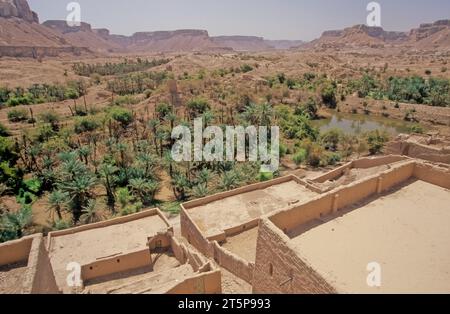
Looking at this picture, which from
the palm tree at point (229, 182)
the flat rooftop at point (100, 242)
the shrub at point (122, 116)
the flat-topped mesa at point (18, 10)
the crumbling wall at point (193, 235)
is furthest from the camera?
the flat-topped mesa at point (18, 10)

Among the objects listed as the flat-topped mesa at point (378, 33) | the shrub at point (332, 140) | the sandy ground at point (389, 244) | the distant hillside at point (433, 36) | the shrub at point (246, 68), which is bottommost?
the shrub at point (332, 140)

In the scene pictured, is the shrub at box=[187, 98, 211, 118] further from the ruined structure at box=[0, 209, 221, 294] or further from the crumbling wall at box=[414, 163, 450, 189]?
the crumbling wall at box=[414, 163, 450, 189]

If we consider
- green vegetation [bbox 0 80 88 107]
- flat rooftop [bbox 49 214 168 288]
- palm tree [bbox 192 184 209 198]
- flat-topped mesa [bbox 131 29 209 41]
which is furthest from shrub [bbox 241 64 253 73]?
flat-topped mesa [bbox 131 29 209 41]

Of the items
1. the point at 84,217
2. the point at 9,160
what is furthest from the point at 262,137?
the point at 9,160

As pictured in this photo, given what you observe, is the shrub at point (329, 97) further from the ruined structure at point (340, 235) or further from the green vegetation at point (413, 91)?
the ruined structure at point (340, 235)

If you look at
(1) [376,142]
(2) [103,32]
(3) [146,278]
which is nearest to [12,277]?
(3) [146,278]

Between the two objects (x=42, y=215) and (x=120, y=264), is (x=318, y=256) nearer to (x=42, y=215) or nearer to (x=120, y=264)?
(x=120, y=264)

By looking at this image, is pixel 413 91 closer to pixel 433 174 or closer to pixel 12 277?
pixel 433 174

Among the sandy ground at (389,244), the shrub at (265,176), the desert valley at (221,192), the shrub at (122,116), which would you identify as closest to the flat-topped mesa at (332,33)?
the desert valley at (221,192)
